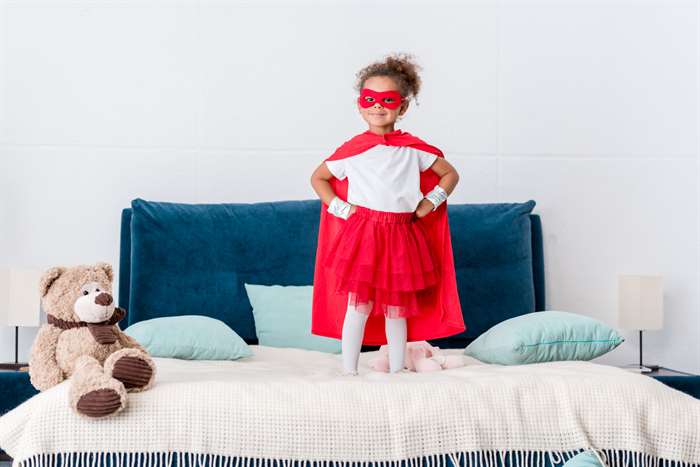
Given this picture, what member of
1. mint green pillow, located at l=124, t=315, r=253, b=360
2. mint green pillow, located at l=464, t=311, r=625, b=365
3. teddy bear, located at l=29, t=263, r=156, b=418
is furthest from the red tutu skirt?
teddy bear, located at l=29, t=263, r=156, b=418

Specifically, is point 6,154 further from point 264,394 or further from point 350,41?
point 264,394

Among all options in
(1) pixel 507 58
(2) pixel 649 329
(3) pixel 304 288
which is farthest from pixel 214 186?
(2) pixel 649 329

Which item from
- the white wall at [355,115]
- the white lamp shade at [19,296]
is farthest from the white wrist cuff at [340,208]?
the white lamp shade at [19,296]

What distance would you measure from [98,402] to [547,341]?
1.48 m

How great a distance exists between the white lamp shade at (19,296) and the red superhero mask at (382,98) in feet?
5.44

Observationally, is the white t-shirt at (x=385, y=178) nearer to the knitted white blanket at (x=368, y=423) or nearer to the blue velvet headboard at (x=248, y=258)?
the knitted white blanket at (x=368, y=423)

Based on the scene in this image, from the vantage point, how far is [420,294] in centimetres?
261

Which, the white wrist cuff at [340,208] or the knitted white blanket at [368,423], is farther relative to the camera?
the white wrist cuff at [340,208]

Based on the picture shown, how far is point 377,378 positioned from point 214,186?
6.06 feet

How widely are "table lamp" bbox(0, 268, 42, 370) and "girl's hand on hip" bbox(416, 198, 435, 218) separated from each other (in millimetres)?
1715

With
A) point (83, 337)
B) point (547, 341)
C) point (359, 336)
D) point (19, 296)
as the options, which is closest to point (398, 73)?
point (359, 336)

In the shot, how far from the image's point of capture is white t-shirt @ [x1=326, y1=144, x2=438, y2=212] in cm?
248

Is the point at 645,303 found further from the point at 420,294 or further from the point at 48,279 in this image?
the point at 48,279

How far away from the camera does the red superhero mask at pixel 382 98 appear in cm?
252
